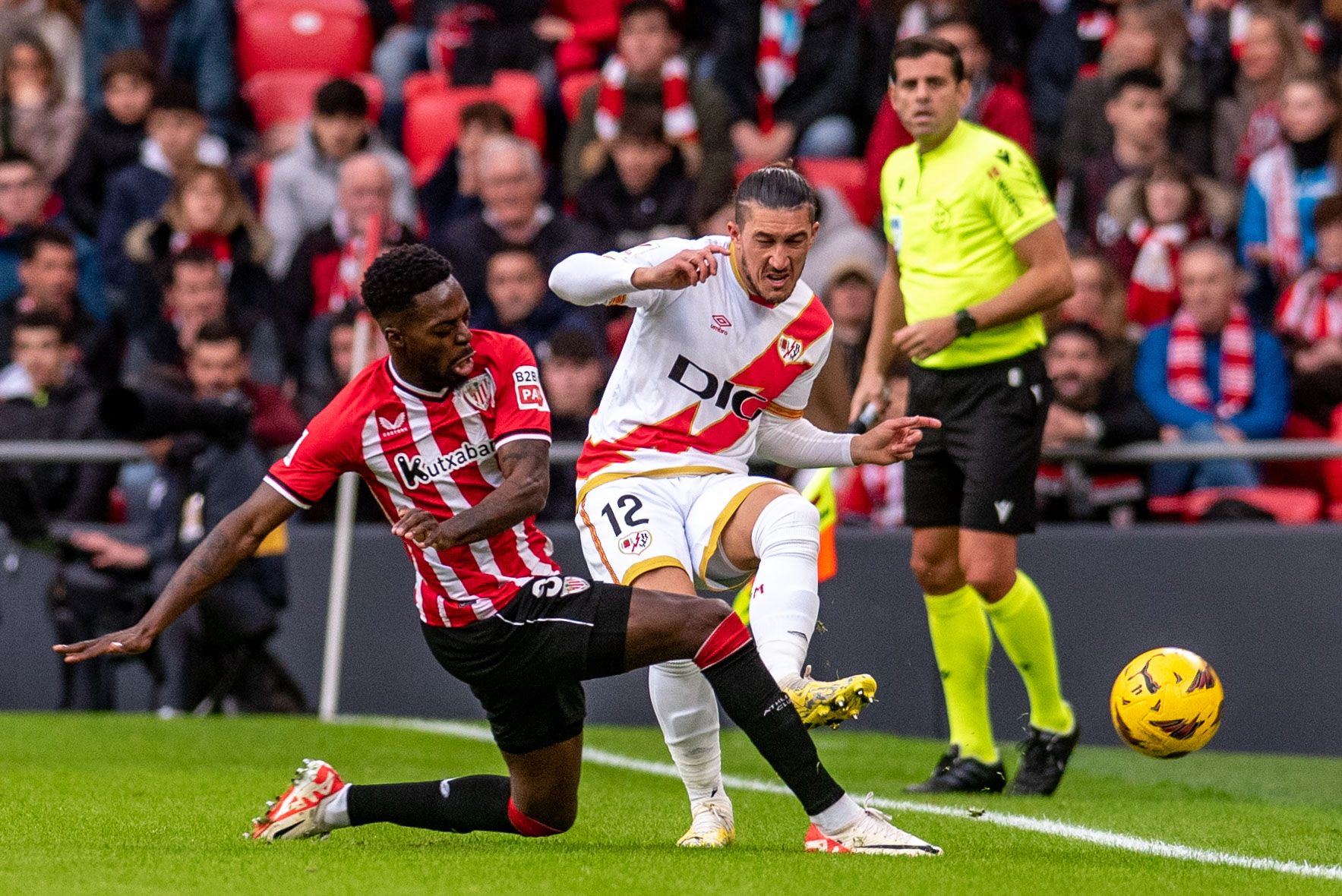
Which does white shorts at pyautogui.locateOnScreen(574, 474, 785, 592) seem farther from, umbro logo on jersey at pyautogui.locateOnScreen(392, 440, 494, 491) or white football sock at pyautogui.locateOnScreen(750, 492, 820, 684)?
umbro logo on jersey at pyautogui.locateOnScreen(392, 440, 494, 491)

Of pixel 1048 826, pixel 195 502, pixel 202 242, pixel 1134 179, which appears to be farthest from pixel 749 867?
pixel 202 242

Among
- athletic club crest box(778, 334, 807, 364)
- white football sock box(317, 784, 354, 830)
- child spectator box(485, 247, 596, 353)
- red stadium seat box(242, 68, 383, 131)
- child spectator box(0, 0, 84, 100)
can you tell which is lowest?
white football sock box(317, 784, 354, 830)

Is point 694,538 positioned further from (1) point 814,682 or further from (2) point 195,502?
(2) point 195,502

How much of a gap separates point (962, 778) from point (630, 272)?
291 centimetres

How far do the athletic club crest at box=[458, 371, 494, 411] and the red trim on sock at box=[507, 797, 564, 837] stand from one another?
1168mm

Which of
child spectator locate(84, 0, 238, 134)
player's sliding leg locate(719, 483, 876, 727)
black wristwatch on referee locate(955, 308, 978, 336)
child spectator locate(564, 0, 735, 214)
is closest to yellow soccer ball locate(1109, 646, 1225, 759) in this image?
player's sliding leg locate(719, 483, 876, 727)

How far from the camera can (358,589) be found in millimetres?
11344

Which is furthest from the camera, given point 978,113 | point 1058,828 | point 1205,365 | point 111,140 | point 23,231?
point 111,140

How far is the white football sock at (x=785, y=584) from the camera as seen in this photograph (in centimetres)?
580

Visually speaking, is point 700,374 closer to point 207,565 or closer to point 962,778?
point 207,565

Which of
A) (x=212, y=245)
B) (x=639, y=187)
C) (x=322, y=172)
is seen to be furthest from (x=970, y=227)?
(x=322, y=172)

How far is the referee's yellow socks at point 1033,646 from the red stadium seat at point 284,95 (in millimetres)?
8614

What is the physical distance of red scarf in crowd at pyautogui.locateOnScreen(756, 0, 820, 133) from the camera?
13.7 meters

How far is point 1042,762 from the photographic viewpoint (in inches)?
308
